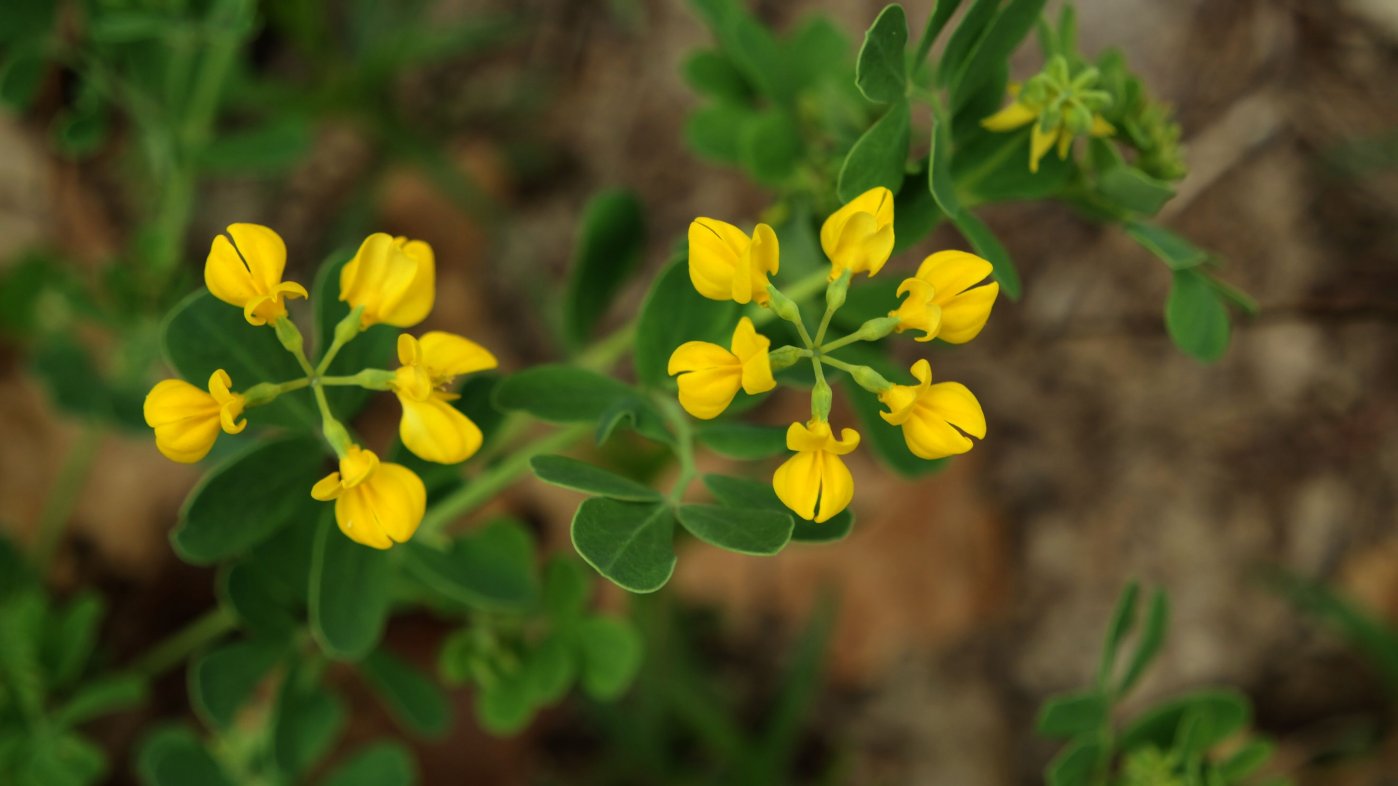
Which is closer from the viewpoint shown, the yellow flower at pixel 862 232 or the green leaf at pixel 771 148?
the yellow flower at pixel 862 232

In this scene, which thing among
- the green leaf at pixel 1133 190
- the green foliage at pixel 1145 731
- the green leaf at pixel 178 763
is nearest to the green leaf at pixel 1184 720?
the green foliage at pixel 1145 731

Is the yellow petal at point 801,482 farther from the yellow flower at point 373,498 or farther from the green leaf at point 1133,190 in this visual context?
the green leaf at point 1133,190

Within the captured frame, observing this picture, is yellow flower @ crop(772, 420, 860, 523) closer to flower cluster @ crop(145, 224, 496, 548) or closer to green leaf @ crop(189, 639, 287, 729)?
flower cluster @ crop(145, 224, 496, 548)

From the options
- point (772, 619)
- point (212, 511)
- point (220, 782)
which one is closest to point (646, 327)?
point (212, 511)

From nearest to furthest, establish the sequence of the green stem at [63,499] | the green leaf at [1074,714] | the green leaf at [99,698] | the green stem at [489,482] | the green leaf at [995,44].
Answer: the green leaf at [995,44]
the green stem at [489,482]
the green leaf at [1074,714]
the green leaf at [99,698]
the green stem at [63,499]

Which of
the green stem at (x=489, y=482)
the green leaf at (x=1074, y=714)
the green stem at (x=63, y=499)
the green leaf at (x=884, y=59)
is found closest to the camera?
the green leaf at (x=884, y=59)

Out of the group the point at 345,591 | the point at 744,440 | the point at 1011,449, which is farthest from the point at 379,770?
the point at 1011,449

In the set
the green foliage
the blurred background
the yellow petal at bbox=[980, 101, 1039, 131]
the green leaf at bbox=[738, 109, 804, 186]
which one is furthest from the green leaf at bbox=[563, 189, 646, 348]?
the blurred background

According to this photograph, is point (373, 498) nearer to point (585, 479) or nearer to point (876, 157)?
point (585, 479)
